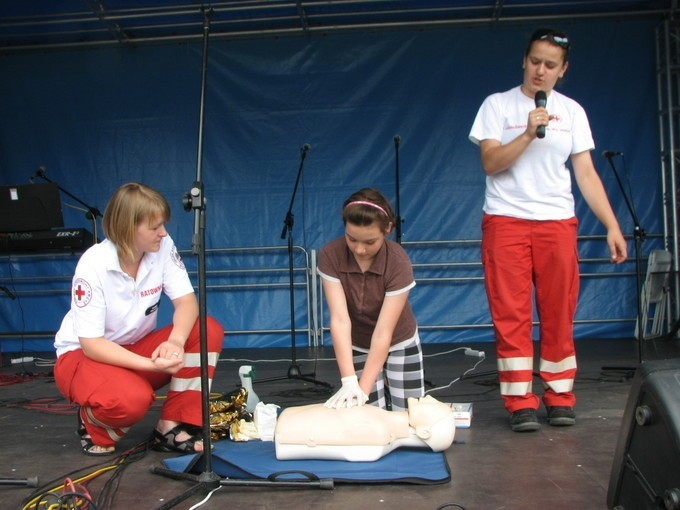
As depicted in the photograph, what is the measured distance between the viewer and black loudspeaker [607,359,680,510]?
1107 mm

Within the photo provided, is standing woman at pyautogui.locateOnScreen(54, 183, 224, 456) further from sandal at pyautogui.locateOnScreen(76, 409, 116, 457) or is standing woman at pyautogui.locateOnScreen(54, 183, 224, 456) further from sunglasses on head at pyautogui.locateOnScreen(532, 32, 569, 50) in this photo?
sunglasses on head at pyautogui.locateOnScreen(532, 32, 569, 50)

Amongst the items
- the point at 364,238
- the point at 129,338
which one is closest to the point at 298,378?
the point at 129,338

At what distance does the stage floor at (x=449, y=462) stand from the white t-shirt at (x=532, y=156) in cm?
85

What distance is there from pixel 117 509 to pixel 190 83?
15.0ft

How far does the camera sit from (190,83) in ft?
18.7

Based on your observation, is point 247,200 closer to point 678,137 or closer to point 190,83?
point 190,83

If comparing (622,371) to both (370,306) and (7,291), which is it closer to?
(370,306)

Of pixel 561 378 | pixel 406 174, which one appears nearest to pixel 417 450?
pixel 561 378

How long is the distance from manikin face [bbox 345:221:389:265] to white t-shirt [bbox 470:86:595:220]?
678mm

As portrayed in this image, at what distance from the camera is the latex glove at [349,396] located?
6.83 ft

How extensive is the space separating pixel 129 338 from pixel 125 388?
255 millimetres

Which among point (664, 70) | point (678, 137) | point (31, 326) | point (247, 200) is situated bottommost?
point (31, 326)

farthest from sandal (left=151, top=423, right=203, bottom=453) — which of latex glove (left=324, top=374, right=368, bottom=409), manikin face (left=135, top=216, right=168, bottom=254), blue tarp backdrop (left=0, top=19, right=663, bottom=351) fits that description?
blue tarp backdrop (left=0, top=19, right=663, bottom=351)

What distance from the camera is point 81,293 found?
2232mm
